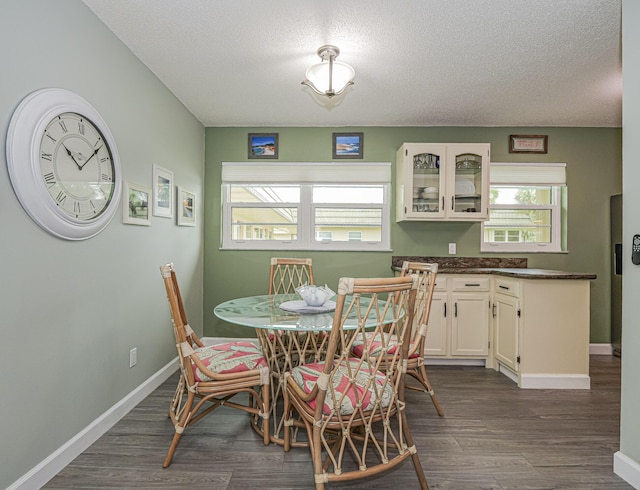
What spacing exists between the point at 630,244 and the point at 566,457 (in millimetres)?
1211

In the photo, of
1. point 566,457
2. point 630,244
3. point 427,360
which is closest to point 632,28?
point 630,244

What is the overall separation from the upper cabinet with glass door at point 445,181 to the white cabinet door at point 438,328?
33.8 inches

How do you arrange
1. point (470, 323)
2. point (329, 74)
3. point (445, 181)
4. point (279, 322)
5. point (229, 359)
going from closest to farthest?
point (279, 322) < point (229, 359) < point (329, 74) < point (470, 323) < point (445, 181)

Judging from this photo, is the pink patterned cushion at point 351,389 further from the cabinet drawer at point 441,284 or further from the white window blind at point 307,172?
the white window blind at point 307,172

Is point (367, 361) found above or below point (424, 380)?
above

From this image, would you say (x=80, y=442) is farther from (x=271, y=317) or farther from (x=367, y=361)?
(x=367, y=361)

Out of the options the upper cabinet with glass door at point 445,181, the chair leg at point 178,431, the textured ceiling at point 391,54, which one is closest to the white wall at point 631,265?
the textured ceiling at point 391,54

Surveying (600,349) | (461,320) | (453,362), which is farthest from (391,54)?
(600,349)

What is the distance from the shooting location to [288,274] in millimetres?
3576

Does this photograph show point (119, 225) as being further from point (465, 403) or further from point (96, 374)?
point (465, 403)

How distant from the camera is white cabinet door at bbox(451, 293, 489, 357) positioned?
11.1 ft

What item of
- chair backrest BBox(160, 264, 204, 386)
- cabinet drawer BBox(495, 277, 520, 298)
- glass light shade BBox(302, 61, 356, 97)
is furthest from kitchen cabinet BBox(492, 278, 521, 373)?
chair backrest BBox(160, 264, 204, 386)

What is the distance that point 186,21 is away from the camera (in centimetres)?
212

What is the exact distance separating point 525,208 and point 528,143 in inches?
28.1
